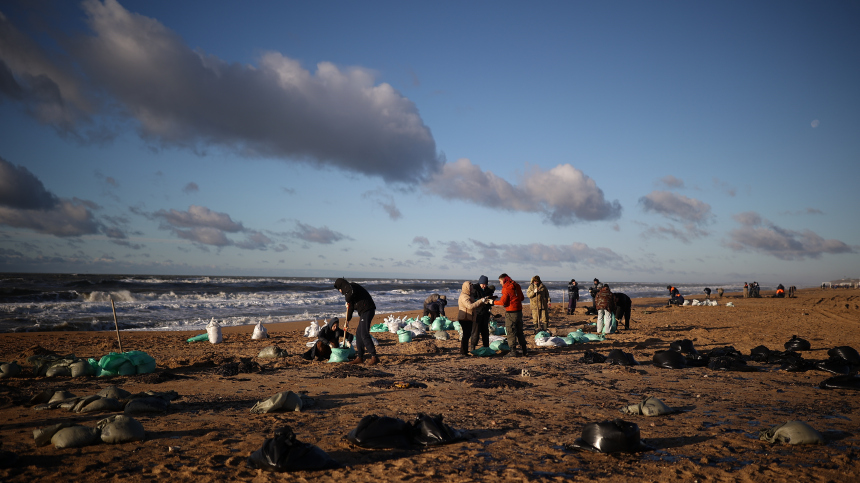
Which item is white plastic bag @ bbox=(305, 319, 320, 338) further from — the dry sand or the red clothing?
the red clothing

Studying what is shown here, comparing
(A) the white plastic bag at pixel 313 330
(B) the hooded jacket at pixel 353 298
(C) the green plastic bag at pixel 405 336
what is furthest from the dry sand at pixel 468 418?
(A) the white plastic bag at pixel 313 330

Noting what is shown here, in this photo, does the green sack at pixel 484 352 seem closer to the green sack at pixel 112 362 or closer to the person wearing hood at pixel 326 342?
the person wearing hood at pixel 326 342

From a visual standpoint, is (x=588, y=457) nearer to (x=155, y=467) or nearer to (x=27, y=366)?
(x=155, y=467)

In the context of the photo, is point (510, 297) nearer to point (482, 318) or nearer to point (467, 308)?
Answer: point (467, 308)

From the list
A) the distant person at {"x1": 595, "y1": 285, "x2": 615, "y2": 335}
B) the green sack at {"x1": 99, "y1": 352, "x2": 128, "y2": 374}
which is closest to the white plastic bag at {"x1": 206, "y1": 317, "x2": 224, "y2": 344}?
the green sack at {"x1": 99, "y1": 352, "x2": 128, "y2": 374}

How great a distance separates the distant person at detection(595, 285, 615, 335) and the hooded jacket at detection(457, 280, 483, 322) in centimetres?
479

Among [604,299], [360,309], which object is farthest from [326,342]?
[604,299]

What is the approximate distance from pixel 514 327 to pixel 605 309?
4478 millimetres

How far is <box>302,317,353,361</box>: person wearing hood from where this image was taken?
9.21m

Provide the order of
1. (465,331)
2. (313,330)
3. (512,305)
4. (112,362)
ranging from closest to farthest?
(112,362) → (512,305) → (465,331) → (313,330)

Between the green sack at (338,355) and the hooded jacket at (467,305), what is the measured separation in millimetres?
2555

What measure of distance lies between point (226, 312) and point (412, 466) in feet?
69.1

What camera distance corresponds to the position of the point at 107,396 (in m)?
5.50

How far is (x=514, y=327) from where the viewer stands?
9.70 m
